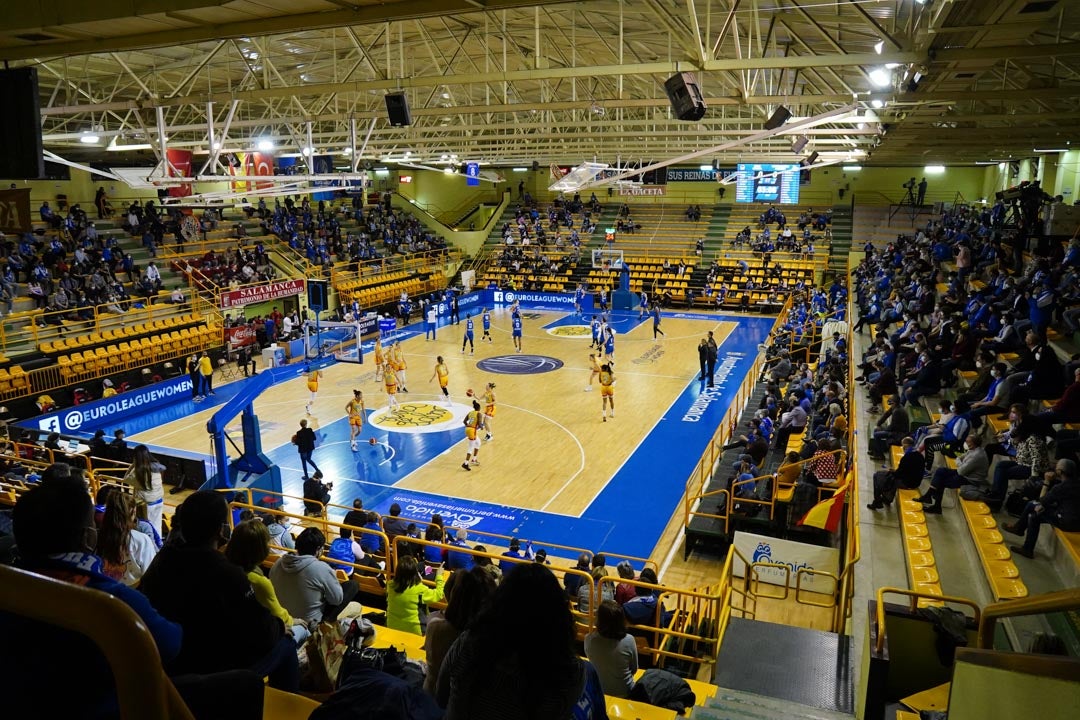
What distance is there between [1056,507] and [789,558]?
3553mm

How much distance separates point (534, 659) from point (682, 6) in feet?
48.3

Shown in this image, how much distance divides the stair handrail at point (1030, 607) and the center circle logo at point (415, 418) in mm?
16239

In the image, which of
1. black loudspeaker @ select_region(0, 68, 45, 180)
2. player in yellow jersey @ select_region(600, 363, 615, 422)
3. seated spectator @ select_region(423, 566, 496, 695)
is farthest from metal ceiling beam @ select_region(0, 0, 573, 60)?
player in yellow jersey @ select_region(600, 363, 615, 422)

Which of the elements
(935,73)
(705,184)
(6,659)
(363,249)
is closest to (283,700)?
(6,659)

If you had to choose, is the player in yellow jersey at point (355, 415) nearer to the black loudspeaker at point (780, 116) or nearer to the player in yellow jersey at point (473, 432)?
the player in yellow jersey at point (473, 432)

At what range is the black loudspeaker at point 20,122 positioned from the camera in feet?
22.2

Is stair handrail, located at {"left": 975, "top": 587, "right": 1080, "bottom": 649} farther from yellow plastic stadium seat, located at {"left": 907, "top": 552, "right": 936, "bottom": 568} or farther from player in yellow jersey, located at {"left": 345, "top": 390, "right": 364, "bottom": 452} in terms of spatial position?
player in yellow jersey, located at {"left": 345, "top": 390, "right": 364, "bottom": 452}

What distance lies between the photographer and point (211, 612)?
2.88 m

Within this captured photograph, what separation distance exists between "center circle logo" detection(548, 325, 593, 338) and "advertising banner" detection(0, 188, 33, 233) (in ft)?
80.8

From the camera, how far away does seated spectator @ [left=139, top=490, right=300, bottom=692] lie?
2.86 metres

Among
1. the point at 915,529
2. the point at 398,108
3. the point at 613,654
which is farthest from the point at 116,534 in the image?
the point at 398,108

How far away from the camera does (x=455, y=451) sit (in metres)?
17.6

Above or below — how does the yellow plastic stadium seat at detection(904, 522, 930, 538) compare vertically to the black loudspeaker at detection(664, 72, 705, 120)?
below

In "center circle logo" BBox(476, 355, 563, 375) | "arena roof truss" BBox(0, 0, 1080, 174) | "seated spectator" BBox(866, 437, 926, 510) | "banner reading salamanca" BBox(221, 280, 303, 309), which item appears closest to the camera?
→ "arena roof truss" BBox(0, 0, 1080, 174)
